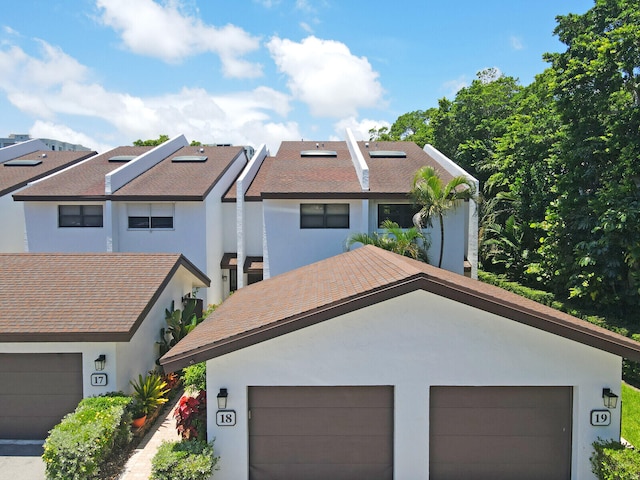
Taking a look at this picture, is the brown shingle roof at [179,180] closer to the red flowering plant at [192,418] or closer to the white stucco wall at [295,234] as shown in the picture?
the white stucco wall at [295,234]

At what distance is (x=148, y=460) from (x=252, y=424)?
2.59 metres

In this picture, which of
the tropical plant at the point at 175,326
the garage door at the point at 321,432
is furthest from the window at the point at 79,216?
the garage door at the point at 321,432

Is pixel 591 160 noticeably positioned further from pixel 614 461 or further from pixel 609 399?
pixel 614 461

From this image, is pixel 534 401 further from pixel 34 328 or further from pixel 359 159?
pixel 359 159

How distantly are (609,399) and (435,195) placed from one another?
433 inches

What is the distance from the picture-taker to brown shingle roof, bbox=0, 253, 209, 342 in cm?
923

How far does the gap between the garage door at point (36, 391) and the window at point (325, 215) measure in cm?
1096

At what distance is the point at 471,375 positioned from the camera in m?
7.62

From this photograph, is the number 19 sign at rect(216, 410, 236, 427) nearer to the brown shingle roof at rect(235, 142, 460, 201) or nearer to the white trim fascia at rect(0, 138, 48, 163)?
the brown shingle roof at rect(235, 142, 460, 201)

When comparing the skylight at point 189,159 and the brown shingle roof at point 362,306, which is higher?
the skylight at point 189,159

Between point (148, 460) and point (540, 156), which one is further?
point (540, 156)

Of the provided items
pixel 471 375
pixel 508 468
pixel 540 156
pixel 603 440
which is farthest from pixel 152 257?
pixel 540 156

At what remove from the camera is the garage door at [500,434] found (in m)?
7.79

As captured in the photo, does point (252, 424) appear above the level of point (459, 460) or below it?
above
